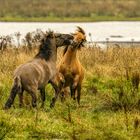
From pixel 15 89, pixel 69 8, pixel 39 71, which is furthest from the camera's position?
pixel 69 8

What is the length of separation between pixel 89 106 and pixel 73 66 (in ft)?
3.08

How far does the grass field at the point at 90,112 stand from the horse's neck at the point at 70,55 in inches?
30.9

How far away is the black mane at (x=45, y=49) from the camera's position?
39.9ft

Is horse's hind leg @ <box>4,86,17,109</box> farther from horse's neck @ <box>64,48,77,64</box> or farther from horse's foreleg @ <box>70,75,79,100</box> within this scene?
horse's neck @ <box>64,48,77,64</box>

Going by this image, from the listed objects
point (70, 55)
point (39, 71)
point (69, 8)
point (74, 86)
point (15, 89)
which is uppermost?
point (70, 55)

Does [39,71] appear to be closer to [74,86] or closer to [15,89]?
[15,89]

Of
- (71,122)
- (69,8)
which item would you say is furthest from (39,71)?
(69,8)

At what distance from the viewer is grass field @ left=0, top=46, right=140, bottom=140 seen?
9383mm

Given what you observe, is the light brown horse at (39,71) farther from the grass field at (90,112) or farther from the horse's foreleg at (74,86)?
the horse's foreleg at (74,86)

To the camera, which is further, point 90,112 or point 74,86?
point 74,86

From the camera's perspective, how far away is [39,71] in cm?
1138

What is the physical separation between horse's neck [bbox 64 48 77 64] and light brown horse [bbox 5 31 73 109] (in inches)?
9.9

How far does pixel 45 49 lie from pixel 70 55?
577 mm

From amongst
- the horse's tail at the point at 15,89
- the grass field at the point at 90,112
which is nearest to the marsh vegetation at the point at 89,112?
the grass field at the point at 90,112
